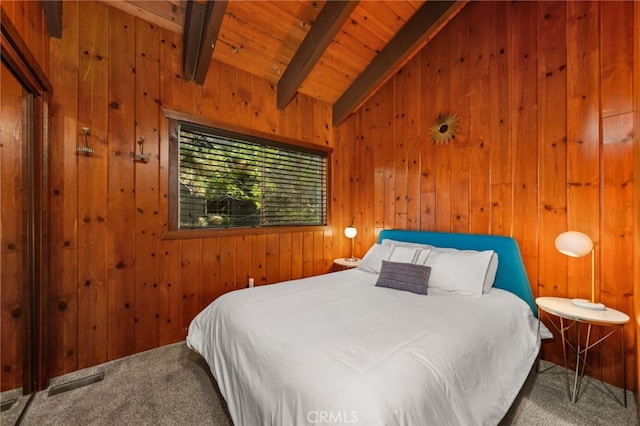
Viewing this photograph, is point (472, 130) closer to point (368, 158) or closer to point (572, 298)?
point (368, 158)

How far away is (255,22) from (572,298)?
357cm

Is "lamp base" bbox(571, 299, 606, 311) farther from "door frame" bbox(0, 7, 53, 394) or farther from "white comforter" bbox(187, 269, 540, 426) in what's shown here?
"door frame" bbox(0, 7, 53, 394)

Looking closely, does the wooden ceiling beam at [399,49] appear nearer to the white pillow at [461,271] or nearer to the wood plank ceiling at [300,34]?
the wood plank ceiling at [300,34]

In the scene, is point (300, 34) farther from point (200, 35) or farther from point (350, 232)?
point (350, 232)

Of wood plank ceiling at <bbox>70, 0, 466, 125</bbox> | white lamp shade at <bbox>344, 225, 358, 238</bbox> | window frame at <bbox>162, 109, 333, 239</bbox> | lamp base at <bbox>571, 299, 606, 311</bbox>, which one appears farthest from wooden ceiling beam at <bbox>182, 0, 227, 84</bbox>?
lamp base at <bbox>571, 299, 606, 311</bbox>

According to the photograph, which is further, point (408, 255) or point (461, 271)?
point (408, 255)

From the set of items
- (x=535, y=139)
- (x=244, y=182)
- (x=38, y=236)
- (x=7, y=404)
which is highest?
(x=535, y=139)

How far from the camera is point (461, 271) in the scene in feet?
7.16

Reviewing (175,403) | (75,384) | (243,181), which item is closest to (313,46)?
(243,181)

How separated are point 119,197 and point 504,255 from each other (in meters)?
3.30

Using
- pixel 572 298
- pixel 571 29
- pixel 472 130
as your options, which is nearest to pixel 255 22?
pixel 472 130

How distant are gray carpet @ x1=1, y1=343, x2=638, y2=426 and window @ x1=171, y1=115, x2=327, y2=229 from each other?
1262 millimetres

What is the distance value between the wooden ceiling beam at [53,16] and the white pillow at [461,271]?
132 inches

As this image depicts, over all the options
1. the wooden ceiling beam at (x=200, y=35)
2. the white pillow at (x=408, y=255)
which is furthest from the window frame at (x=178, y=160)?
the white pillow at (x=408, y=255)
